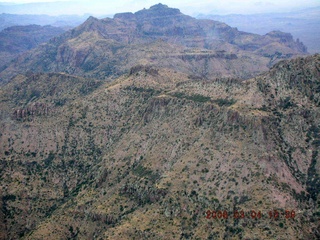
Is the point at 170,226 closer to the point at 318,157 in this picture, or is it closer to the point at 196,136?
the point at 196,136
